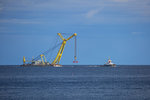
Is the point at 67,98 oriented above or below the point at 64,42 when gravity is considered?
below

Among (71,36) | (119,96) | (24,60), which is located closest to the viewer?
(119,96)

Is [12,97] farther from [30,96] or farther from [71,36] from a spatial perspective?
[71,36]

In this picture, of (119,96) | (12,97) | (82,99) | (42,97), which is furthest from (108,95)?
(12,97)

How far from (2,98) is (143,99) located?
14.6m

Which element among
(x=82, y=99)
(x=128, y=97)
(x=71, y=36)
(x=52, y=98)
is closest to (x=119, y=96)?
(x=128, y=97)

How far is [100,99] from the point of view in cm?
3688

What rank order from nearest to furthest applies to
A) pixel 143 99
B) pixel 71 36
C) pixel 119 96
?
pixel 143 99 < pixel 119 96 < pixel 71 36

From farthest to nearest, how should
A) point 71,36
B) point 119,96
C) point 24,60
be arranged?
point 24,60 < point 71,36 < point 119,96

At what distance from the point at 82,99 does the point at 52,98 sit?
331 centimetres

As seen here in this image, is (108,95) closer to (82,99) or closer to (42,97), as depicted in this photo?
(82,99)

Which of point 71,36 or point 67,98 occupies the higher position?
point 71,36

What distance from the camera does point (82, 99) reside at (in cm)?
3684

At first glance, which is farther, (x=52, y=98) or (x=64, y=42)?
(x=64, y=42)

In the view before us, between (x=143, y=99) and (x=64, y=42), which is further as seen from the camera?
(x=64, y=42)
